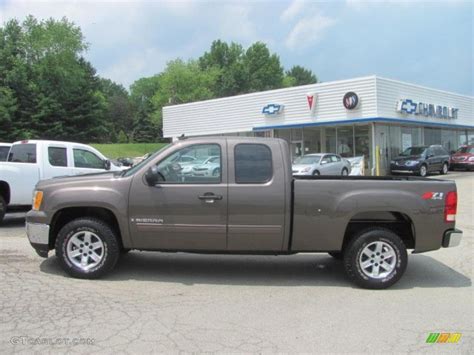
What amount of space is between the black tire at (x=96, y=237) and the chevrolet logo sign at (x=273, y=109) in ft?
86.4

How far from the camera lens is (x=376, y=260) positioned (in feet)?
19.8

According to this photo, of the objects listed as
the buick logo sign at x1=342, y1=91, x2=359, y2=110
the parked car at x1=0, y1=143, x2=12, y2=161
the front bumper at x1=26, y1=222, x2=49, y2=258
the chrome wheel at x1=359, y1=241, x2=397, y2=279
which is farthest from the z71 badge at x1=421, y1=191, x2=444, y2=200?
the buick logo sign at x1=342, y1=91, x2=359, y2=110

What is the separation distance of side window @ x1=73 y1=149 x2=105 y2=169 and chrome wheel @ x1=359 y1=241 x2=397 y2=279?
300 inches

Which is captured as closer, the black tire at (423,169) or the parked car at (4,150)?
the parked car at (4,150)

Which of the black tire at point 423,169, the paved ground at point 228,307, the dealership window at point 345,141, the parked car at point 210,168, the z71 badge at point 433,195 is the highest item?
the dealership window at point 345,141

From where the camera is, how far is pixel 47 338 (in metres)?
4.27

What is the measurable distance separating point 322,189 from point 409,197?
42.5 inches

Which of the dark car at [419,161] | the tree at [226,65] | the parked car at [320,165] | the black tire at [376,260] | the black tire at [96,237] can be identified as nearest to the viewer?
the black tire at [376,260]

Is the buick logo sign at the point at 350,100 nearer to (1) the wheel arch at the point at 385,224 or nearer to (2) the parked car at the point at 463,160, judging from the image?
(2) the parked car at the point at 463,160

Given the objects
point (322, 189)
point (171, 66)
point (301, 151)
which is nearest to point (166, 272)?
point (322, 189)

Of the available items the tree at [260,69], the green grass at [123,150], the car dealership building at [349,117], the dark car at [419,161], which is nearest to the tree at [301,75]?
the tree at [260,69]

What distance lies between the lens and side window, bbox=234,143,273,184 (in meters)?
5.99

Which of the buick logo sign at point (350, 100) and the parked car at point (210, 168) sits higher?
the buick logo sign at point (350, 100)

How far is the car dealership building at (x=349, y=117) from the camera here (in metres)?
27.9
